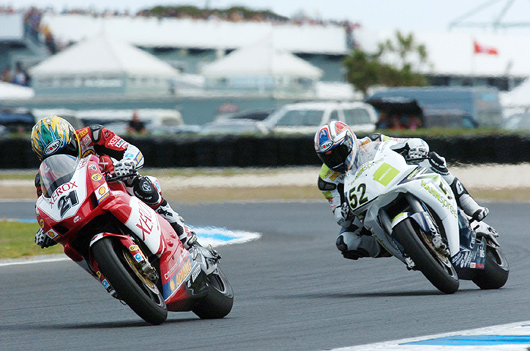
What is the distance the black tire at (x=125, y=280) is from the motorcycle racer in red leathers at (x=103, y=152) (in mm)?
590

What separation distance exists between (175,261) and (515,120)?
24.4 metres

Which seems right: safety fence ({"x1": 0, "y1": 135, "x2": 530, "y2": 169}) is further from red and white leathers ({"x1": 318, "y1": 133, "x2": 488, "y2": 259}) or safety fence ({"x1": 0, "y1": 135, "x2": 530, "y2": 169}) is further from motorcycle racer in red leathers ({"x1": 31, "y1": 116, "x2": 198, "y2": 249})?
motorcycle racer in red leathers ({"x1": 31, "y1": 116, "x2": 198, "y2": 249})

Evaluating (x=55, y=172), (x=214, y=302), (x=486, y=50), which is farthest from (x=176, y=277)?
(x=486, y=50)

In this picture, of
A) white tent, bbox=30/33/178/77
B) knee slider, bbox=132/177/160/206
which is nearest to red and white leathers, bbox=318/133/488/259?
knee slider, bbox=132/177/160/206

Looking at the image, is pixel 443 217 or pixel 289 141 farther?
pixel 289 141

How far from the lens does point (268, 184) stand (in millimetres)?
22656

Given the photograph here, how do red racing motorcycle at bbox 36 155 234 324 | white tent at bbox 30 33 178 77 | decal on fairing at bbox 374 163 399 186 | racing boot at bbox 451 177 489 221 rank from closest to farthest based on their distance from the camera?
red racing motorcycle at bbox 36 155 234 324, decal on fairing at bbox 374 163 399 186, racing boot at bbox 451 177 489 221, white tent at bbox 30 33 178 77

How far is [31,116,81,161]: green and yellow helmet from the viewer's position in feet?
20.3

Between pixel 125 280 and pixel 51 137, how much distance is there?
1110 millimetres

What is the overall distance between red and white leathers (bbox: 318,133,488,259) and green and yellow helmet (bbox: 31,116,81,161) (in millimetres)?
2225

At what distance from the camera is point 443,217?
7.27 metres

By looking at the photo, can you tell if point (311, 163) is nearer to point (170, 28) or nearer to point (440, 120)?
point (440, 120)

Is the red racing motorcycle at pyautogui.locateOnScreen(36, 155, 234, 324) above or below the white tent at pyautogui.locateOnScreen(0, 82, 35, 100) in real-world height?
above

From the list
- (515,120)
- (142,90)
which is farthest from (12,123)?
(515,120)
